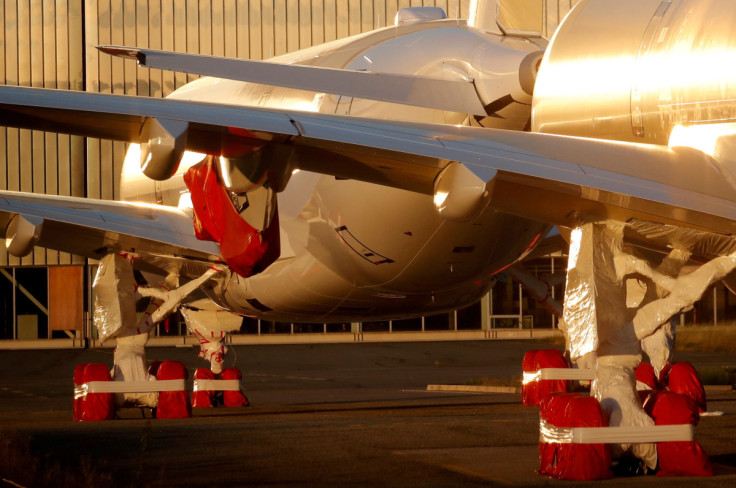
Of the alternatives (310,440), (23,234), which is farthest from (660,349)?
(23,234)

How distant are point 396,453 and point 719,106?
4.32 meters

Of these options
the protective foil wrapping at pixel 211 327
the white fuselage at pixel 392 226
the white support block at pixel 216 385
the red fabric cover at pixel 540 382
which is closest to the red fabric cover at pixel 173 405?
the white fuselage at pixel 392 226

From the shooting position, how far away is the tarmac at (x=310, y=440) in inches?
362

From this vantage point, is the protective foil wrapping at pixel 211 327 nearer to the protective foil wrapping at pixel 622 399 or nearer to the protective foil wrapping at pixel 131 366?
the protective foil wrapping at pixel 131 366

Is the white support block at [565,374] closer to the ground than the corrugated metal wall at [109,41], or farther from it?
closer to the ground

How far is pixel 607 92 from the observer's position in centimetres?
977

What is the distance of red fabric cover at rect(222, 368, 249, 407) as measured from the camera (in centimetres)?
1833

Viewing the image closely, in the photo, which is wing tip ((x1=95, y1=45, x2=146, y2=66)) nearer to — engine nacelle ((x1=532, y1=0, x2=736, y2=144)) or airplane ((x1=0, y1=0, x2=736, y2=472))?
airplane ((x1=0, y1=0, x2=736, y2=472))

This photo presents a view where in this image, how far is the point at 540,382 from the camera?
54.6ft

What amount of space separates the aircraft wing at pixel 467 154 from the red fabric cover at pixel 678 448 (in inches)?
A: 55.1

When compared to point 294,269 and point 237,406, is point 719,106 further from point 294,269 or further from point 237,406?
point 237,406

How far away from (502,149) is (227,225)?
2993mm

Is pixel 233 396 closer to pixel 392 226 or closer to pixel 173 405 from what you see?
pixel 173 405

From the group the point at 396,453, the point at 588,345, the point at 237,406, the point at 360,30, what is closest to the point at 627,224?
the point at 588,345
